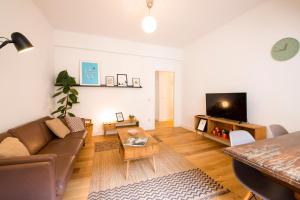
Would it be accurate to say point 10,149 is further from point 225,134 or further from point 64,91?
point 225,134

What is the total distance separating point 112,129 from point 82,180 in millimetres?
2036

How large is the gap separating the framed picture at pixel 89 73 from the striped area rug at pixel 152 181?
2235mm

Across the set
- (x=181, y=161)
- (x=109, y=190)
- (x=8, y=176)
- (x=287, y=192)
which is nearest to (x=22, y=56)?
(x=8, y=176)

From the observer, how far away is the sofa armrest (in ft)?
3.54

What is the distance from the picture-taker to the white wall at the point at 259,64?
2270 millimetres

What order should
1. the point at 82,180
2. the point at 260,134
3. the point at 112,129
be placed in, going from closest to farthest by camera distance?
the point at 82,180
the point at 260,134
the point at 112,129

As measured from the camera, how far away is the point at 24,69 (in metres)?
2.24

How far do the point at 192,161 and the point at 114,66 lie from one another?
11.0 feet

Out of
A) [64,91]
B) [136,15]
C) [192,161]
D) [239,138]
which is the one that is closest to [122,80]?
[64,91]

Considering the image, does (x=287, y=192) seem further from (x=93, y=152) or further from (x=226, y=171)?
(x=93, y=152)

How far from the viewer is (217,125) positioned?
146 inches

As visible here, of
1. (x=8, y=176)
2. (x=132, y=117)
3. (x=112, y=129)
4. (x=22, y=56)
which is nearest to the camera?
(x=8, y=176)

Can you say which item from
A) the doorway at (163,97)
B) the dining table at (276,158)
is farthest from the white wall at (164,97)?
the dining table at (276,158)

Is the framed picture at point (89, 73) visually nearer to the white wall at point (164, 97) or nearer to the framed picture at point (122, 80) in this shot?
the framed picture at point (122, 80)
